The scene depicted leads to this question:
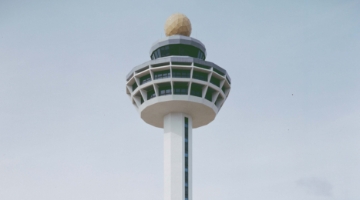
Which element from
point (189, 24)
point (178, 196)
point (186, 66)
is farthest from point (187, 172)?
point (189, 24)

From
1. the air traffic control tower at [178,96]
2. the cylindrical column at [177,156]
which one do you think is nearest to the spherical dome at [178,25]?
the air traffic control tower at [178,96]

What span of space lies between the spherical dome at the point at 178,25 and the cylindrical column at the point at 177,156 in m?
14.0

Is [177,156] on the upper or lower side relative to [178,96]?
lower

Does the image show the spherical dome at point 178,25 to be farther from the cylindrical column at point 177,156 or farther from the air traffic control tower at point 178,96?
the cylindrical column at point 177,156

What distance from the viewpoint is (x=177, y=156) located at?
3233 inches

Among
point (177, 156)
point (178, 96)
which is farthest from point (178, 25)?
point (177, 156)

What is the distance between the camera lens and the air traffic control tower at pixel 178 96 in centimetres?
8169

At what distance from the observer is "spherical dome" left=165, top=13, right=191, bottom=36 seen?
89375 millimetres

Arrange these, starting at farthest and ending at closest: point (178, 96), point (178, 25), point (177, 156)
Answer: point (178, 25) < point (178, 96) < point (177, 156)

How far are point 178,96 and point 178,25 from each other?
13.4 m

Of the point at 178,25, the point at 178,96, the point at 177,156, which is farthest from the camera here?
the point at 178,25

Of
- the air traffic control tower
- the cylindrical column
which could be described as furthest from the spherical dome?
the cylindrical column

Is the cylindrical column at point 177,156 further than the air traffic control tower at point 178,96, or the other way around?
the air traffic control tower at point 178,96

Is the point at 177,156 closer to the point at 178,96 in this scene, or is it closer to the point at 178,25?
the point at 178,96
